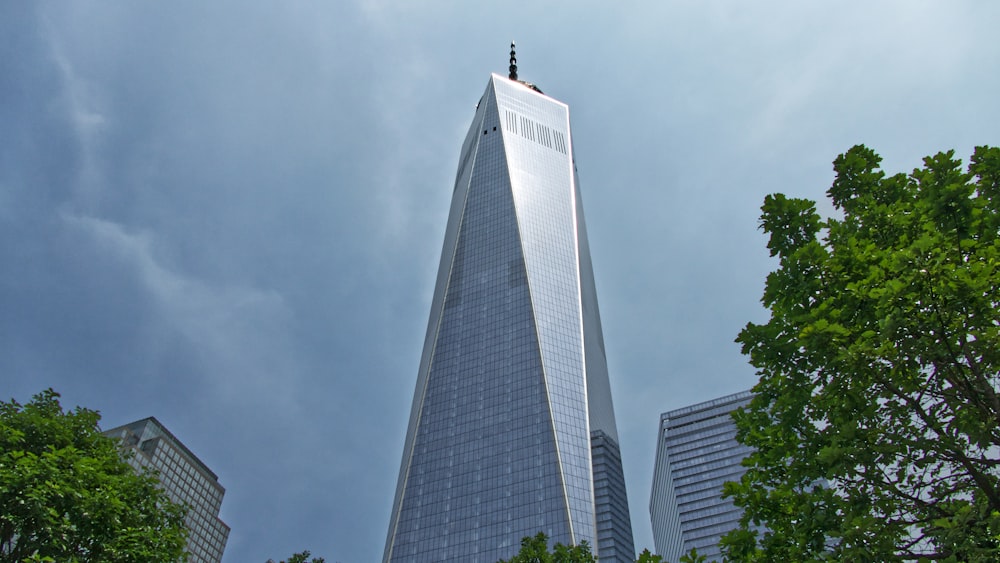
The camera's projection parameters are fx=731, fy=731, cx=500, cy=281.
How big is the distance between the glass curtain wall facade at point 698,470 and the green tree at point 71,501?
12950 centimetres

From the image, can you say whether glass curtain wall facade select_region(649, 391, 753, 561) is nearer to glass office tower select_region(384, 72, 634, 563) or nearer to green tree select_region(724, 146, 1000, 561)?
glass office tower select_region(384, 72, 634, 563)

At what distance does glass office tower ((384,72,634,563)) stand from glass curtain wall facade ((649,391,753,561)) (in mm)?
27074

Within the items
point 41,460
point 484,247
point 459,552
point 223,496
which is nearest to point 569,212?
point 484,247

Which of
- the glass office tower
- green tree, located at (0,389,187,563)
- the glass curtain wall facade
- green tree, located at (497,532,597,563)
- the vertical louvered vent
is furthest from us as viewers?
the vertical louvered vent

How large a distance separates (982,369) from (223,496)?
174424mm

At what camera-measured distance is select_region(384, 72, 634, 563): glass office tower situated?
11144 centimetres

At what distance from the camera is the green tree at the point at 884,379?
11641 mm

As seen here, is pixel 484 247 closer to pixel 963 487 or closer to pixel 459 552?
pixel 459 552

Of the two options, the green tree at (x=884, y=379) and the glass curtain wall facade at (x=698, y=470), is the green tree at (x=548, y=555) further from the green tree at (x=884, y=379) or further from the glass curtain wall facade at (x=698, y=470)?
the glass curtain wall facade at (x=698, y=470)

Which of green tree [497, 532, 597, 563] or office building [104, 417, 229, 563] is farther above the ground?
office building [104, 417, 229, 563]

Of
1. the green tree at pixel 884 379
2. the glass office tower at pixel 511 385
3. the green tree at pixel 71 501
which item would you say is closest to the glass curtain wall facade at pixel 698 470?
the glass office tower at pixel 511 385

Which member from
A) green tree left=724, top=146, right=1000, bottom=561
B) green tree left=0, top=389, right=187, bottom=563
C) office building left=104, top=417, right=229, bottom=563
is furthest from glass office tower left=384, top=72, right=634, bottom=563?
green tree left=724, top=146, right=1000, bottom=561

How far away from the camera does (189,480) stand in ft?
499

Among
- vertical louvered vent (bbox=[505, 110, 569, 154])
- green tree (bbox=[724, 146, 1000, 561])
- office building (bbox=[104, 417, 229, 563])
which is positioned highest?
vertical louvered vent (bbox=[505, 110, 569, 154])
